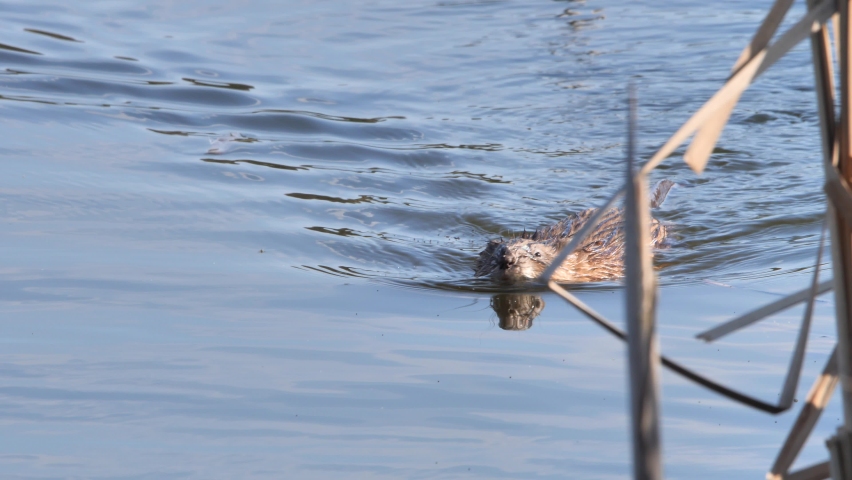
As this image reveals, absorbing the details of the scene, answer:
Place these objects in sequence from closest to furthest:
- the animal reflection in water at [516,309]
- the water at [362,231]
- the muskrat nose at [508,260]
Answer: the water at [362,231]
the animal reflection in water at [516,309]
the muskrat nose at [508,260]

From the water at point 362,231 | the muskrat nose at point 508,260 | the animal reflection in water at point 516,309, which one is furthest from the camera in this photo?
the muskrat nose at point 508,260

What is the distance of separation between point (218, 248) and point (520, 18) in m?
8.43

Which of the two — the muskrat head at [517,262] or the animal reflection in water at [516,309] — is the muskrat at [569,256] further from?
the animal reflection in water at [516,309]

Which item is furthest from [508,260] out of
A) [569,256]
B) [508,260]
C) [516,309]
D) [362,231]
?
[362,231]

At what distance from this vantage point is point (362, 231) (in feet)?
23.6

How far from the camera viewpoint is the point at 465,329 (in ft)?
Result: 15.8

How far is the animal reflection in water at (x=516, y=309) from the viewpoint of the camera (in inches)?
197

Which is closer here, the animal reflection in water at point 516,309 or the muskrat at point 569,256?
the animal reflection in water at point 516,309

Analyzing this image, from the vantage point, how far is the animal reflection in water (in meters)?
5.00

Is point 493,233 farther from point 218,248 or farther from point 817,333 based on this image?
point 817,333

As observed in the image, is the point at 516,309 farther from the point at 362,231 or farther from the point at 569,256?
the point at 362,231

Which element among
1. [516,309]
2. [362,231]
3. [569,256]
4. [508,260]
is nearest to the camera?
[516,309]

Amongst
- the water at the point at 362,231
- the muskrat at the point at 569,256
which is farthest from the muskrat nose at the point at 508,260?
the water at the point at 362,231

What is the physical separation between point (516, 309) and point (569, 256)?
1.00 m
